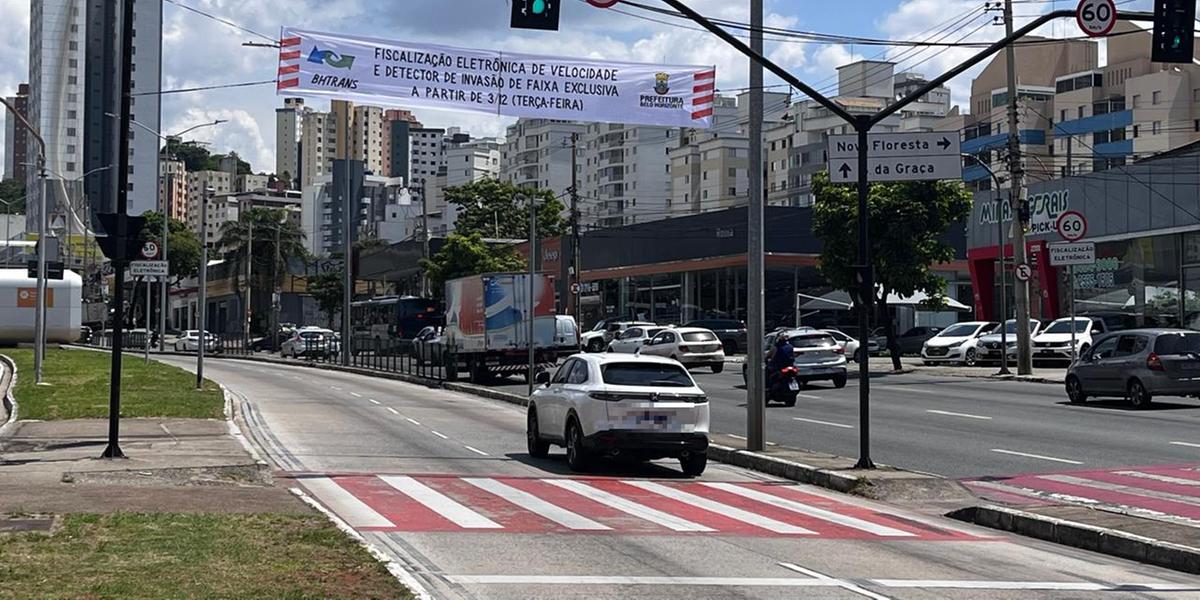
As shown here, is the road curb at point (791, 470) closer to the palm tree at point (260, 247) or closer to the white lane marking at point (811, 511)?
the white lane marking at point (811, 511)

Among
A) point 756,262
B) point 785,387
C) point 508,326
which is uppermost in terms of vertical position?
point 756,262

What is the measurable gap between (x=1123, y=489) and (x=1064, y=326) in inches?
1219

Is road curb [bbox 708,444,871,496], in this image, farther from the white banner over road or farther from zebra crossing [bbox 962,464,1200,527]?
the white banner over road

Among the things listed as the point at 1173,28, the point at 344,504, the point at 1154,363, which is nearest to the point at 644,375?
the point at 344,504

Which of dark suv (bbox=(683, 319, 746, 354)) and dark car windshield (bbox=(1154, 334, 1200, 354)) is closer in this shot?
dark car windshield (bbox=(1154, 334, 1200, 354))

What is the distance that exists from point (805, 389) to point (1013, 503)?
2227 cm

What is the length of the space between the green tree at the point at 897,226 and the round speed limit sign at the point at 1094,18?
1153 inches

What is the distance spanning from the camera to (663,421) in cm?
1816

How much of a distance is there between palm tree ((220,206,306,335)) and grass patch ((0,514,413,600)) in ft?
280

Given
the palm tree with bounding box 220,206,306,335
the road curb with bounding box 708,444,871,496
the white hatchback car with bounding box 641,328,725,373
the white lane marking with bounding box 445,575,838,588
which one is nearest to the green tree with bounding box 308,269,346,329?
the palm tree with bounding box 220,206,306,335

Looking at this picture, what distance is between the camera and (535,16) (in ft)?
54.4

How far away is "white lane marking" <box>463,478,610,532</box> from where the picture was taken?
12875 mm

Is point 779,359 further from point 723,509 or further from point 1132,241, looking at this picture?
point 1132,241

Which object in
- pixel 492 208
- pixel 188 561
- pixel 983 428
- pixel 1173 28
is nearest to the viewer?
pixel 188 561
